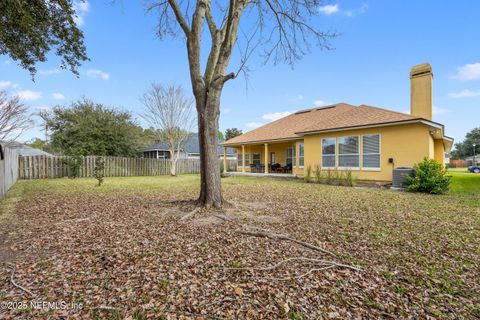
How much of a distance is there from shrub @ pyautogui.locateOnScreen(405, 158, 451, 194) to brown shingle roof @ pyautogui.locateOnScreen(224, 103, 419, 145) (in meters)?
2.09

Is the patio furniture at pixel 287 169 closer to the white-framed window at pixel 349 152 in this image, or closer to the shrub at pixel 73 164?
the white-framed window at pixel 349 152

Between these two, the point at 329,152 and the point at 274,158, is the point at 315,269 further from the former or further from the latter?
the point at 274,158

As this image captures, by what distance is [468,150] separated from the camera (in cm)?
5306

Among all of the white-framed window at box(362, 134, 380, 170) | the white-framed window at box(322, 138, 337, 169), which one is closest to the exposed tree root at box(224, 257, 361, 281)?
the white-framed window at box(362, 134, 380, 170)

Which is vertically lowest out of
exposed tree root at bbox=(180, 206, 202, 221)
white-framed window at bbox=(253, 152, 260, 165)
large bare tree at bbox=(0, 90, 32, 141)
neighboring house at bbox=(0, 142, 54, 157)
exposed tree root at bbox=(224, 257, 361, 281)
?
exposed tree root at bbox=(224, 257, 361, 281)

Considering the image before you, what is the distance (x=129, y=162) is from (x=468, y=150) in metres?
68.9

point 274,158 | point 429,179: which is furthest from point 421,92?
point 274,158

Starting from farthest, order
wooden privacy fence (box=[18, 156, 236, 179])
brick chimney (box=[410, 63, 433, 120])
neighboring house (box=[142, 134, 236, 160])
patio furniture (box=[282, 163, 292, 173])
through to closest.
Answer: neighboring house (box=[142, 134, 236, 160]) < patio furniture (box=[282, 163, 292, 173]) < wooden privacy fence (box=[18, 156, 236, 179]) < brick chimney (box=[410, 63, 433, 120])

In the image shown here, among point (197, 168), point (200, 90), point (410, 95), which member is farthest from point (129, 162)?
point (410, 95)

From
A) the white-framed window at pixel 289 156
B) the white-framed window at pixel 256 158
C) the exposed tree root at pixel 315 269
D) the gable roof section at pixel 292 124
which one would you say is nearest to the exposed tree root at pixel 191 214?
the exposed tree root at pixel 315 269

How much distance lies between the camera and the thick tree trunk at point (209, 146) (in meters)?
6.05

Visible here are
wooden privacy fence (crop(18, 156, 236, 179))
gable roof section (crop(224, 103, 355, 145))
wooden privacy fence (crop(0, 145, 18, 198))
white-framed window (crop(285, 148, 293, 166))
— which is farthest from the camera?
white-framed window (crop(285, 148, 293, 166))

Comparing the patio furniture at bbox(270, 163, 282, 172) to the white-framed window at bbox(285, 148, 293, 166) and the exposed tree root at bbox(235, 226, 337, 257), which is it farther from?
the exposed tree root at bbox(235, 226, 337, 257)

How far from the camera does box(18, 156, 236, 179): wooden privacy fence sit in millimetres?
15094
